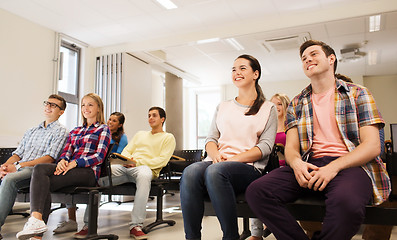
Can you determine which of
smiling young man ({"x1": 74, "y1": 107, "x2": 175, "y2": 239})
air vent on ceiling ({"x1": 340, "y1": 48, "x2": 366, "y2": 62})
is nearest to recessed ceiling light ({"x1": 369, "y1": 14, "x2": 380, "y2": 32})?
air vent on ceiling ({"x1": 340, "y1": 48, "x2": 366, "y2": 62})

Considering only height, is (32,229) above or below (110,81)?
below

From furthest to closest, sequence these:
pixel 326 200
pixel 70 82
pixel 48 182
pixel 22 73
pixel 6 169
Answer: pixel 70 82 < pixel 22 73 < pixel 6 169 < pixel 48 182 < pixel 326 200

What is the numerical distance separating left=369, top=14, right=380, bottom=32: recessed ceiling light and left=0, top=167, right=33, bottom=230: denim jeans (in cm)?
494

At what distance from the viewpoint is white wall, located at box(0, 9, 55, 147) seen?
4.44 m

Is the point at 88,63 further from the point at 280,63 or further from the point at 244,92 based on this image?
the point at 244,92

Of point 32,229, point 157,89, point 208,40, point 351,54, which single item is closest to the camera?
point 32,229

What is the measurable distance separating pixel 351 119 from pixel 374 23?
4421mm

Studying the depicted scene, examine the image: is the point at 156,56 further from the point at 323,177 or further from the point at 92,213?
the point at 323,177

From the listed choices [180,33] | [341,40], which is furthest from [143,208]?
[341,40]

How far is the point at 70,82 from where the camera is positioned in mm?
5887

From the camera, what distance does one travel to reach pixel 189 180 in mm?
1587

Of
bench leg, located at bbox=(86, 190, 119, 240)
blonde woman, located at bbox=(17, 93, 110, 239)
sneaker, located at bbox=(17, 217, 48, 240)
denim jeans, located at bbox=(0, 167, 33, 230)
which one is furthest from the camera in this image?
denim jeans, located at bbox=(0, 167, 33, 230)

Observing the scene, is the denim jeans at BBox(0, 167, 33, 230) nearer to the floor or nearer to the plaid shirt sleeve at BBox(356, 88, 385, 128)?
the floor

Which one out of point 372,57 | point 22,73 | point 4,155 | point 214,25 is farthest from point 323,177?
point 372,57
